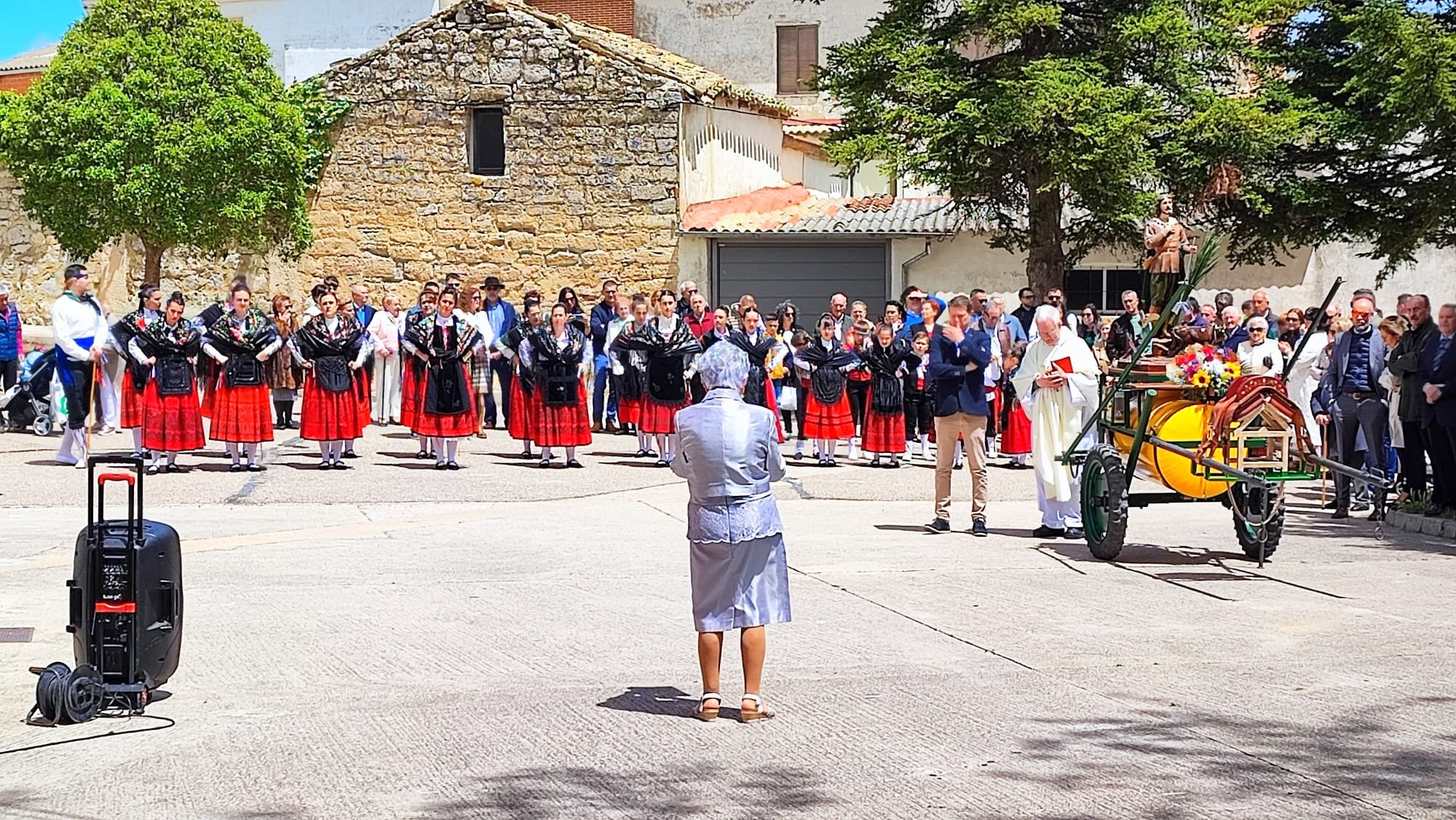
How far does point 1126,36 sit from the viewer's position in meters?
24.9

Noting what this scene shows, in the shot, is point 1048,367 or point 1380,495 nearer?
point 1048,367

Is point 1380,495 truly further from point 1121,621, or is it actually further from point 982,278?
point 982,278

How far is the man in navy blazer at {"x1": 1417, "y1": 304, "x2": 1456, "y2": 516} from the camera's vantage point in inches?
568

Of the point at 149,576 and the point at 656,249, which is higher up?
the point at 656,249

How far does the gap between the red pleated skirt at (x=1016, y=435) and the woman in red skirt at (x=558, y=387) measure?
466 cm

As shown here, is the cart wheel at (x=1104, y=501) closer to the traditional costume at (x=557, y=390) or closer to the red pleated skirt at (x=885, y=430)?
the red pleated skirt at (x=885, y=430)

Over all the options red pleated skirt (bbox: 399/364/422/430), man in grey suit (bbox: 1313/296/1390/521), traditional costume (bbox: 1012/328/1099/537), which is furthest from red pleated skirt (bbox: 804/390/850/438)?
traditional costume (bbox: 1012/328/1099/537)

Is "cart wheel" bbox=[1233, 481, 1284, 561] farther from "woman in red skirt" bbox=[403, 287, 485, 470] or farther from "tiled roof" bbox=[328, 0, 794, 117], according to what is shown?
"tiled roof" bbox=[328, 0, 794, 117]

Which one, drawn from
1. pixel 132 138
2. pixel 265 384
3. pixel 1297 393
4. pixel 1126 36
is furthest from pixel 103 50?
pixel 1297 393

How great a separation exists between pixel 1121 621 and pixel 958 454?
434 inches

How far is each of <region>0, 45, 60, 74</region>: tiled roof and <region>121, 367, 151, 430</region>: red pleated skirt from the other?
31875mm

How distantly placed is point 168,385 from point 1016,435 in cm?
898

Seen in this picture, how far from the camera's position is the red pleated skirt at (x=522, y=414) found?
19.2 metres

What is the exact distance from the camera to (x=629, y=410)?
2155 centimetres
